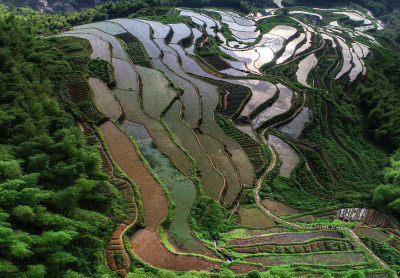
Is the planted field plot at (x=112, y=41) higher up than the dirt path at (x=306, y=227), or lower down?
higher up

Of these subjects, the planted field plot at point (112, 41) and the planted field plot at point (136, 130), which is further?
the planted field plot at point (112, 41)

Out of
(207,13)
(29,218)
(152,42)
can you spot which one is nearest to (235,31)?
(207,13)

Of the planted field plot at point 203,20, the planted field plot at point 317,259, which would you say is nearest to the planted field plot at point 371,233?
the planted field plot at point 317,259

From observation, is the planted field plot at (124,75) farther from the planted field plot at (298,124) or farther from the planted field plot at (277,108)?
the planted field plot at (298,124)

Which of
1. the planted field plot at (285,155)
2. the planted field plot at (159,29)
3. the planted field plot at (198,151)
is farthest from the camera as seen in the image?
the planted field plot at (159,29)

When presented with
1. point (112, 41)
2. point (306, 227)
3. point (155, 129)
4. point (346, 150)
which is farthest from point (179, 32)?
point (306, 227)

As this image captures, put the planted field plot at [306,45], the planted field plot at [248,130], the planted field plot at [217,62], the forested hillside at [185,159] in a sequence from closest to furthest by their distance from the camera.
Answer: the forested hillside at [185,159] → the planted field plot at [248,130] → the planted field plot at [217,62] → the planted field plot at [306,45]

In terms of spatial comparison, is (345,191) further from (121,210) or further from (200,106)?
(121,210)
